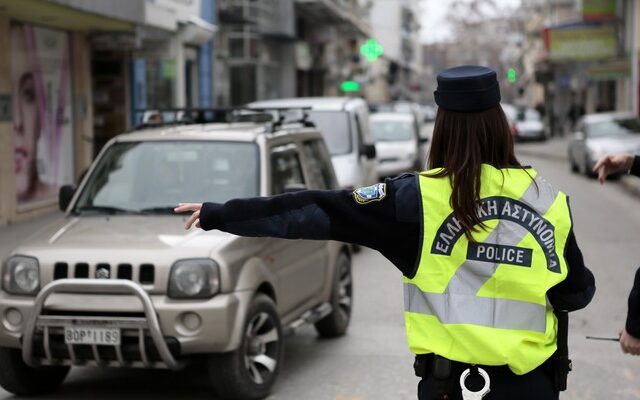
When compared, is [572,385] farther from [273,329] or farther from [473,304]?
[473,304]

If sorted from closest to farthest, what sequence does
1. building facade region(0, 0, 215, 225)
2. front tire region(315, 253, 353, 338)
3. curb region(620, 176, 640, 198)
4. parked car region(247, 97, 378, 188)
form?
front tire region(315, 253, 353, 338), parked car region(247, 97, 378, 188), building facade region(0, 0, 215, 225), curb region(620, 176, 640, 198)

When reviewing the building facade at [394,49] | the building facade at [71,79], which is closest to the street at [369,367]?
the building facade at [71,79]

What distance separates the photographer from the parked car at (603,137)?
943 inches

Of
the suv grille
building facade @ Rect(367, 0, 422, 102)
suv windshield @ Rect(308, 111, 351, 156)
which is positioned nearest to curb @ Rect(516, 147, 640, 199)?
suv windshield @ Rect(308, 111, 351, 156)

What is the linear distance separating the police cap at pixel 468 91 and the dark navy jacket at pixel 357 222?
0.81ft

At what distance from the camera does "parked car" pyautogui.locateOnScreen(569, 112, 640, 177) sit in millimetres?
23953

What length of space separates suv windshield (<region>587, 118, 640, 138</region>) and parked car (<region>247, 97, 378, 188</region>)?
10.8 m

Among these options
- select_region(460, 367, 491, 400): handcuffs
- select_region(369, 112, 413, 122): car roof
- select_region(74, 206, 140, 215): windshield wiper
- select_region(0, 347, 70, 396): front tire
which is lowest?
select_region(0, 347, 70, 396): front tire

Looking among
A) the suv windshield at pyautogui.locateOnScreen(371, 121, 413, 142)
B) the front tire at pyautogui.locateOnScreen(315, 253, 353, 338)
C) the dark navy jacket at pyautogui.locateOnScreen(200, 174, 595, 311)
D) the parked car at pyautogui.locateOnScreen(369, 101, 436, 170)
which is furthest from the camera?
the parked car at pyautogui.locateOnScreen(369, 101, 436, 170)

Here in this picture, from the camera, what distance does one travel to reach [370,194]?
123 inches

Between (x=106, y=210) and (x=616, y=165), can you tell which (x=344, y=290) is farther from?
(x=616, y=165)

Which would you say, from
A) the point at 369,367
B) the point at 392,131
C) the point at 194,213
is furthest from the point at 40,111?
the point at 194,213

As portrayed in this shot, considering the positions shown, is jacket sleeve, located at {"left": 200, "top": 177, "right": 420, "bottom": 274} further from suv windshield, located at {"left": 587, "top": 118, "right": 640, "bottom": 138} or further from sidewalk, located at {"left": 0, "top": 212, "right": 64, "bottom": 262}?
suv windshield, located at {"left": 587, "top": 118, "right": 640, "bottom": 138}

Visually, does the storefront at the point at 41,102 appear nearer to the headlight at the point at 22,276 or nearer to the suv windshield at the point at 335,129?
the suv windshield at the point at 335,129
